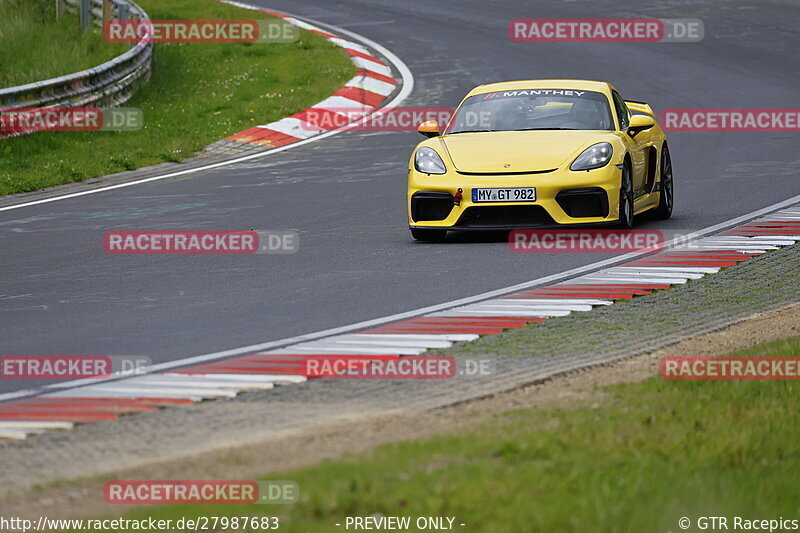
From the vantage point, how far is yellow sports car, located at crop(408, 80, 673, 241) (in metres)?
12.3

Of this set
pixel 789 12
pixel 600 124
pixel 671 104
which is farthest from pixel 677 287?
pixel 789 12

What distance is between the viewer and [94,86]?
826 inches

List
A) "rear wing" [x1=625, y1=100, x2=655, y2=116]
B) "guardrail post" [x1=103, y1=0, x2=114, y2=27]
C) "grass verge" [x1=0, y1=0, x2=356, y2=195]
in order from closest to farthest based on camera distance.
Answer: "rear wing" [x1=625, y1=100, x2=655, y2=116], "grass verge" [x1=0, y1=0, x2=356, y2=195], "guardrail post" [x1=103, y1=0, x2=114, y2=27]

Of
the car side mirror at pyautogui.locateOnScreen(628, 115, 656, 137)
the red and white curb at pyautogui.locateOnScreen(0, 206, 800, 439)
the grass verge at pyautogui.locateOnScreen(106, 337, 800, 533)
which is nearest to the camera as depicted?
the grass verge at pyautogui.locateOnScreen(106, 337, 800, 533)

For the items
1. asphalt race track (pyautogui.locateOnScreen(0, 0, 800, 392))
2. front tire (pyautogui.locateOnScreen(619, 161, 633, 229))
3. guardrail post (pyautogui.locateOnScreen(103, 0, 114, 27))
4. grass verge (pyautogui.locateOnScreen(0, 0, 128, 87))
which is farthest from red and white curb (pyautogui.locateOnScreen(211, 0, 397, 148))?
front tire (pyautogui.locateOnScreen(619, 161, 633, 229))

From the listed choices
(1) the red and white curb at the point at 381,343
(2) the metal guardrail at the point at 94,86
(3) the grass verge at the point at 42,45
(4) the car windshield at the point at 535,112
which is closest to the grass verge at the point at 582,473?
(1) the red and white curb at the point at 381,343

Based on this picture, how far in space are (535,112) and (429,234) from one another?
1.75 m

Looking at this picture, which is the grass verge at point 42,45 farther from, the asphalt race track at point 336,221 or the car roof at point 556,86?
the car roof at point 556,86

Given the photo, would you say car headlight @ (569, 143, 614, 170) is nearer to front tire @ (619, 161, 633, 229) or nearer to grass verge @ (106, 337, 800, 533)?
front tire @ (619, 161, 633, 229)

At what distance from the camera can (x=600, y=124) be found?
13.4 metres

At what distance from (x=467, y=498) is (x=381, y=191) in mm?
11182

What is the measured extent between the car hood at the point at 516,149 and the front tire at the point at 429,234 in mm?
597

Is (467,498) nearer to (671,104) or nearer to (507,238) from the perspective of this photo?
(507,238)

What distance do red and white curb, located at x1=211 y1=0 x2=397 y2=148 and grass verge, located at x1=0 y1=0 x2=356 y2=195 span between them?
240 millimetres
